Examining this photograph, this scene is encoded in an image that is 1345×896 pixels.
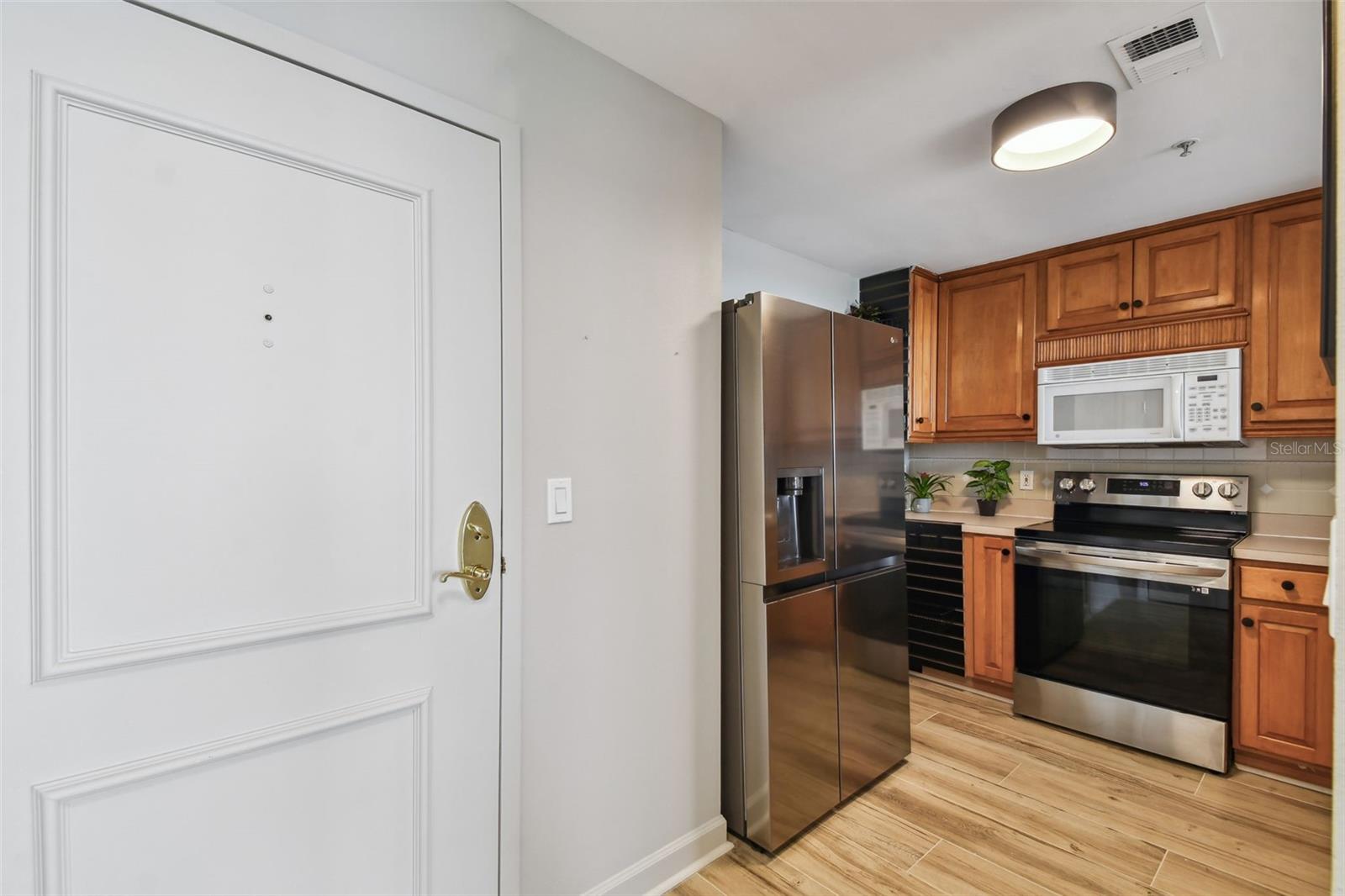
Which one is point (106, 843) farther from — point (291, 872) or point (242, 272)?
point (242, 272)

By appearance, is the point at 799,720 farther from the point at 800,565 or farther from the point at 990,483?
the point at 990,483

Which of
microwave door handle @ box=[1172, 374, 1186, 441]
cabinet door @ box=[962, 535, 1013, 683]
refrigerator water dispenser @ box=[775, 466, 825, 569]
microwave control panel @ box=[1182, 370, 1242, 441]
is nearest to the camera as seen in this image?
refrigerator water dispenser @ box=[775, 466, 825, 569]

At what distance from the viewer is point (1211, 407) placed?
2.71 m

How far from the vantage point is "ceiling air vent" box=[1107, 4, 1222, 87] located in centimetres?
155

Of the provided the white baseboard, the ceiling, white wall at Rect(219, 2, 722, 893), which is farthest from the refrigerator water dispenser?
the ceiling

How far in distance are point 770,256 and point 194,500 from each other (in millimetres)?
2792

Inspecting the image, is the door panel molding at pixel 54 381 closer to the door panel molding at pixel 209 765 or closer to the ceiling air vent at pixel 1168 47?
the door panel molding at pixel 209 765

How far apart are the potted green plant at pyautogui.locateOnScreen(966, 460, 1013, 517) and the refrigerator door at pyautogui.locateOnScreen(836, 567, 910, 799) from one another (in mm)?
1368

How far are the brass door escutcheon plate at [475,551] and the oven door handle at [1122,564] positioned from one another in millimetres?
2649

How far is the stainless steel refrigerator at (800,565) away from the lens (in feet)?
6.35

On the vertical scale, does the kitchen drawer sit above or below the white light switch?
below

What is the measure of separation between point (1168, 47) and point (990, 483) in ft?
7.81

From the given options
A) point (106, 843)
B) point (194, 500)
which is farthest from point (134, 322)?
point (106, 843)

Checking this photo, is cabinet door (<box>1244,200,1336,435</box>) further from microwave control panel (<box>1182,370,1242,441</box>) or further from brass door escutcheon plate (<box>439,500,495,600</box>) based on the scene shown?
brass door escutcheon plate (<box>439,500,495,600</box>)
